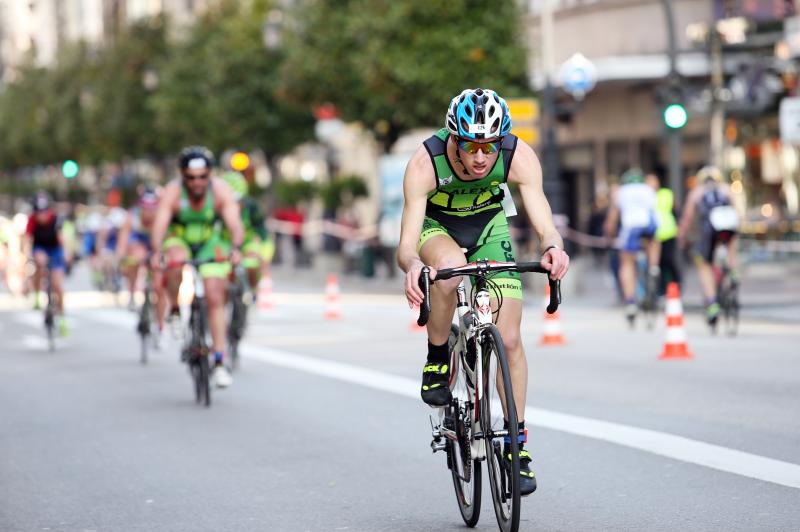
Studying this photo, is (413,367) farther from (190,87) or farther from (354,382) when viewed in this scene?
(190,87)

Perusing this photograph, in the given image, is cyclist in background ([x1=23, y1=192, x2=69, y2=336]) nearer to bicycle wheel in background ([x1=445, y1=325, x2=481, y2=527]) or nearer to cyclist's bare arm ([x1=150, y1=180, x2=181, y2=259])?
cyclist's bare arm ([x1=150, y1=180, x2=181, y2=259])

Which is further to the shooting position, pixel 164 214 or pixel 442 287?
pixel 164 214

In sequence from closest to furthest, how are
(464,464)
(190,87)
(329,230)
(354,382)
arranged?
(464,464) < (354,382) < (329,230) < (190,87)

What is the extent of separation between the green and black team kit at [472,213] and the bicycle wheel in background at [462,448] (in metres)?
0.39

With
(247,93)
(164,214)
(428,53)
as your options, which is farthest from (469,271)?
(247,93)

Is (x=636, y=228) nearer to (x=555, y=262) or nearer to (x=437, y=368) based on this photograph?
(x=437, y=368)

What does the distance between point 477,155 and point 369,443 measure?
11.1ft

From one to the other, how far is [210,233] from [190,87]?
40250mm

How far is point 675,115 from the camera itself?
72.7 feet

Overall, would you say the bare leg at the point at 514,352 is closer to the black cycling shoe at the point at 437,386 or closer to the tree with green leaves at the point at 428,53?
the black cycling shoe at the point at 437,386

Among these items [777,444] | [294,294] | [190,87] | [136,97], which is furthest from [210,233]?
[136,97]

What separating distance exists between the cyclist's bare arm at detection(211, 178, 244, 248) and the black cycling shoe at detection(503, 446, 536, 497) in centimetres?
599

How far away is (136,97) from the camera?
6988 centimetres

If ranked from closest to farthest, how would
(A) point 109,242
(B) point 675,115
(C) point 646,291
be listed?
(C) point 646,291
(B) point 675,115
(A) point 109,242
